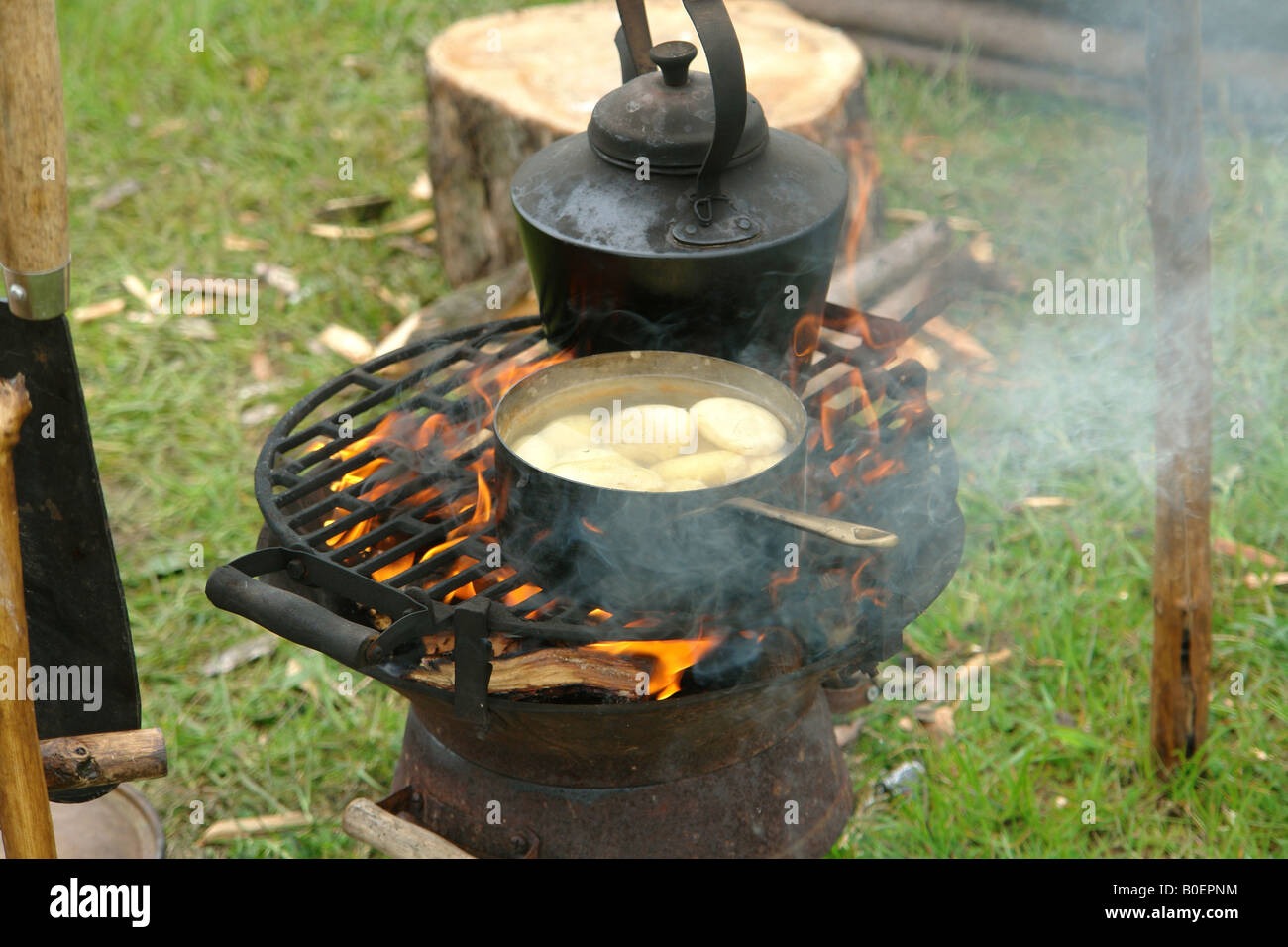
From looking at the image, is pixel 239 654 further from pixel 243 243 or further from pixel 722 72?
pixel 243 243

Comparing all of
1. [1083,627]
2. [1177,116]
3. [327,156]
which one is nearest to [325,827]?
[1083,627]

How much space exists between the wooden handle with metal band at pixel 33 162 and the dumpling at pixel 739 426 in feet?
4.25

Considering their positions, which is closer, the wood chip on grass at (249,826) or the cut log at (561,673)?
the cut log at (561,673)

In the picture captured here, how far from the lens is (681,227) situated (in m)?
2.84

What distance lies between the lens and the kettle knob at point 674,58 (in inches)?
113

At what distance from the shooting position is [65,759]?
99.3 inches

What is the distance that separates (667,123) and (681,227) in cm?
25

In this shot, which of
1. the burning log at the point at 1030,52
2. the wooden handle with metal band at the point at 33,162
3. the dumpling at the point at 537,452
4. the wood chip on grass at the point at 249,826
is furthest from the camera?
the burning log at the point at 1030,52

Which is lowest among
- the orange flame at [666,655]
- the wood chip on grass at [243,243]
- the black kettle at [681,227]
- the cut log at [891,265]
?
the wood chip on grass at [243,243]

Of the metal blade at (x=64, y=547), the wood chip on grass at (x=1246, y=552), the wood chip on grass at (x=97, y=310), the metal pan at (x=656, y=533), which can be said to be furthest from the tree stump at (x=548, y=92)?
the metal blade at (x=64, y=547)

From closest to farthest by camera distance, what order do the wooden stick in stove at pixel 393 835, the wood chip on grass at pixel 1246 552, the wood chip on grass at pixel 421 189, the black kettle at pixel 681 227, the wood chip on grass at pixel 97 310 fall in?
the black kettle at pixel 681 227, the wooden stick in stove at pixel 393 835, the wood chip on grass at pixel 1246 552, the wood chip on grass at pixel 97 310, the wood chip on grass at pixel 421 189

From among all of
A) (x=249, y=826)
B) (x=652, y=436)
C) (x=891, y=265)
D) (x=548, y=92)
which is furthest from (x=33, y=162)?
(x=891, y=265)

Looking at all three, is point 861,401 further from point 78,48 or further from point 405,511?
point 78,48

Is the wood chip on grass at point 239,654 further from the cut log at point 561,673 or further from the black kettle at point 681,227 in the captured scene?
the cut log at point 561,673
